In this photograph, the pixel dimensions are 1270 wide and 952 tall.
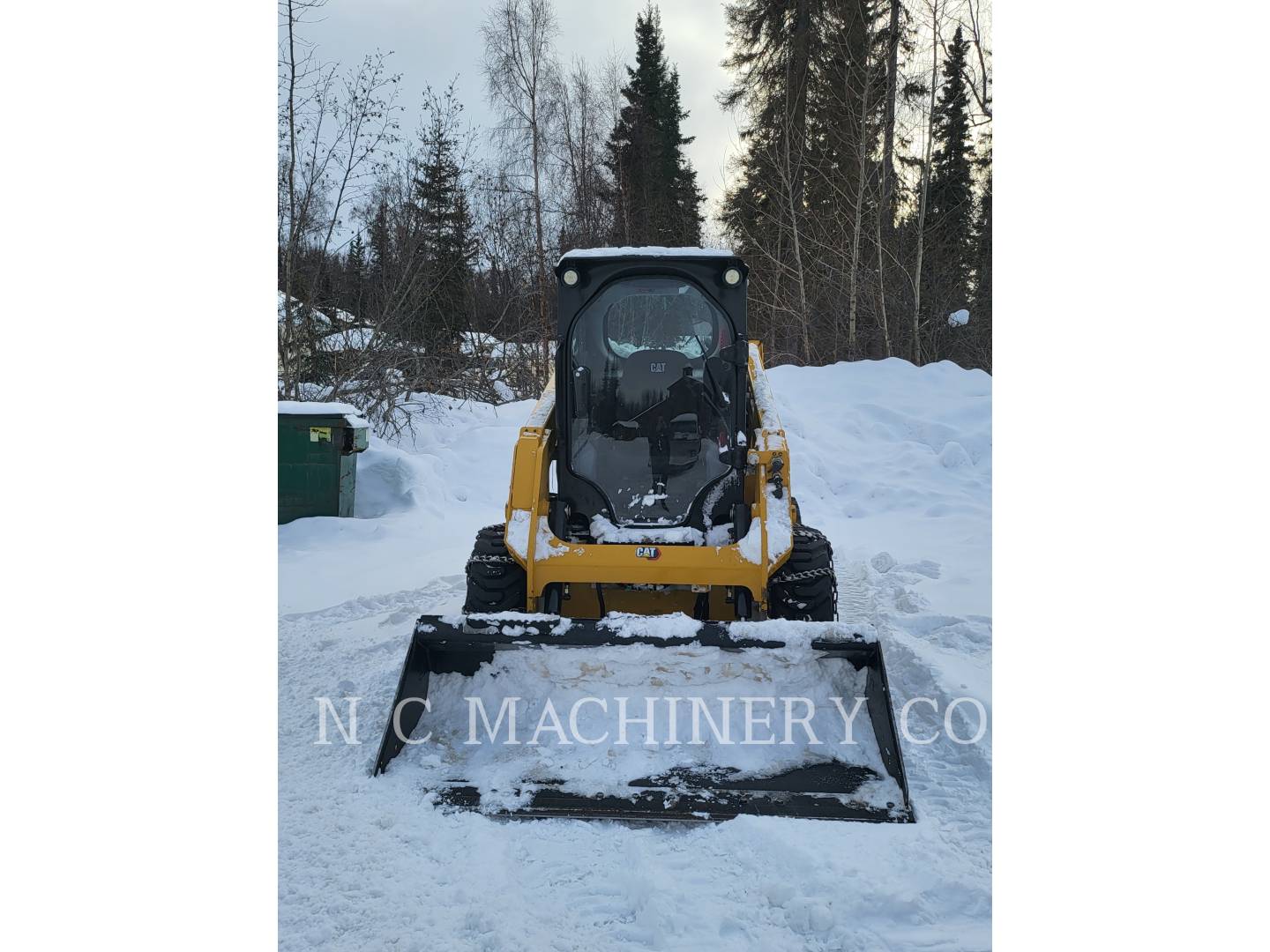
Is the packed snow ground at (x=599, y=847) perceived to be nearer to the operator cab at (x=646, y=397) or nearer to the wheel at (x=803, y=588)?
the wheel at (x=803, y=588)

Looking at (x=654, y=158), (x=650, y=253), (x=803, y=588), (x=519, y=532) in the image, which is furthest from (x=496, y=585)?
(x=654, y=158)

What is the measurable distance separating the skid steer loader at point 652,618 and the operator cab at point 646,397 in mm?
10

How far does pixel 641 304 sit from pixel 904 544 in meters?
4.11

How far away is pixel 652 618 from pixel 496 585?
964 mm

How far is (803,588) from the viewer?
4.02 m

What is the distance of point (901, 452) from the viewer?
35.0 feet

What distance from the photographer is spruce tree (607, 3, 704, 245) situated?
2065 centimetres

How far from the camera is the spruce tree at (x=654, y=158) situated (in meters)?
20.7

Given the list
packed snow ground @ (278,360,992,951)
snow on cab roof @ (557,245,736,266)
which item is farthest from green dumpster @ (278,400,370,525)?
snow on cab roof @ (557,245,736,266)

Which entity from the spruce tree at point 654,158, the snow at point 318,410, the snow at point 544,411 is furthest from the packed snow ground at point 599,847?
the spruce tree at point 654,158

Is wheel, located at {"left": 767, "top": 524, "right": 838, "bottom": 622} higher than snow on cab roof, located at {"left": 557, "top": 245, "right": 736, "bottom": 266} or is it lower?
lower

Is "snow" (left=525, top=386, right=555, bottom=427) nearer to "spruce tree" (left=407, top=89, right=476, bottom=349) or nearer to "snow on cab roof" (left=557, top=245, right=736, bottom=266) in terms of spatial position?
"snow on cab roof" (left=557, top=245, right=736, bottom=266)

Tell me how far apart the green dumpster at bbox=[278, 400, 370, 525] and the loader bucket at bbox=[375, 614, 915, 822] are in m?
4.29

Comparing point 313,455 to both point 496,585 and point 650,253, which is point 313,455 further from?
point 650,253
